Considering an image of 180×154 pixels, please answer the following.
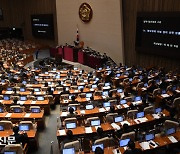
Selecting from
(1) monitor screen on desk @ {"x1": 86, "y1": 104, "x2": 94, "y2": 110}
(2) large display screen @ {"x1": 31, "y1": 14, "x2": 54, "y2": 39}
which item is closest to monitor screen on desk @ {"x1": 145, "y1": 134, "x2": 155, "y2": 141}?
(1) monitor screen on desk @ {"x1": 86, "y1": 104, "x2": 94, "y2": 110}

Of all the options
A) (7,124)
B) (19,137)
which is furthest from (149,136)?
(7,124)

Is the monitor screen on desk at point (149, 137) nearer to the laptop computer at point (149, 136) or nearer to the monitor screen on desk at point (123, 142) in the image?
the laptop computer at point (149, 136)

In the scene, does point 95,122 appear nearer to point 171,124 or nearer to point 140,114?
point 140,114

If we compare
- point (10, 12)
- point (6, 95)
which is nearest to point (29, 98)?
point (6, 95)

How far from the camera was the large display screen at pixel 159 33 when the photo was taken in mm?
18609

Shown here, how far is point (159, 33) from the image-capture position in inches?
784

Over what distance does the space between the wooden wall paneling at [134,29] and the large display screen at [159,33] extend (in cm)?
64

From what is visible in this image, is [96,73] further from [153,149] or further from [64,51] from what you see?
[153,149]

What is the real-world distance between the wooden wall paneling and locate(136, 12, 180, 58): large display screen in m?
0.64

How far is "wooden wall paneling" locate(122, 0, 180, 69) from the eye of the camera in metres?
19.6

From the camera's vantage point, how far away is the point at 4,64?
922 inches

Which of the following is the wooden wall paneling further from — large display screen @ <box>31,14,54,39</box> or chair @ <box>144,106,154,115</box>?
large display screen @ <box>31,14,54,39</box>

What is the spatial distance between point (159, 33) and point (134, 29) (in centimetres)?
335

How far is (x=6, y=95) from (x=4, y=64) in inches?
416
